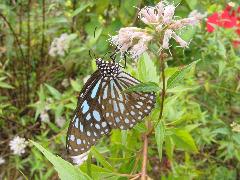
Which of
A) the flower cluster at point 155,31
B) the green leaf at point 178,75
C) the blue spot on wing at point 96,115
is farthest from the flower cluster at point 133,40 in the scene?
the blue spot on wing at point 96,115

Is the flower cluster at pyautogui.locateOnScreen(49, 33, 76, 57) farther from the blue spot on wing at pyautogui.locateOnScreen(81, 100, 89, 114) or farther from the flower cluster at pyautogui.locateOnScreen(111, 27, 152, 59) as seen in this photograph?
the flower cluster at pyautogui.locateOnScreen(111, 27, 152, 59)

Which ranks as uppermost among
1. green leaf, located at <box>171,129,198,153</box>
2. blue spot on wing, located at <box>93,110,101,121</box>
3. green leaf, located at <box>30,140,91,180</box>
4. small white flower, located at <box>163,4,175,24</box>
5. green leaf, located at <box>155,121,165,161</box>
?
small white flower, located at <box>163,4,175,24</box>

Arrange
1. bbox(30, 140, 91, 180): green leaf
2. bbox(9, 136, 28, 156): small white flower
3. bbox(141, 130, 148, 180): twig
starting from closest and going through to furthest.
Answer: bbox(30, 140, 91, 180): green leaf < bbox(141, 130, 148, 180): twig < bbox(9, 136, 28, 156): small white flower

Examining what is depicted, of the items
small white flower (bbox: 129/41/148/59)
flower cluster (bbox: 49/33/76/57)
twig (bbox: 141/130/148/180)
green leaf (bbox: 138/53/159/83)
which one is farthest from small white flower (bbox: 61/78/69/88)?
small white flower (bbox: 129/41/148/59)

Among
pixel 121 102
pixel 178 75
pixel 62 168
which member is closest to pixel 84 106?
pixel 121 102

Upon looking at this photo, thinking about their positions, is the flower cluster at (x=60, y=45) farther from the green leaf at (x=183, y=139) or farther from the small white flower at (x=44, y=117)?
the green leaf at (x=183, y=139)
